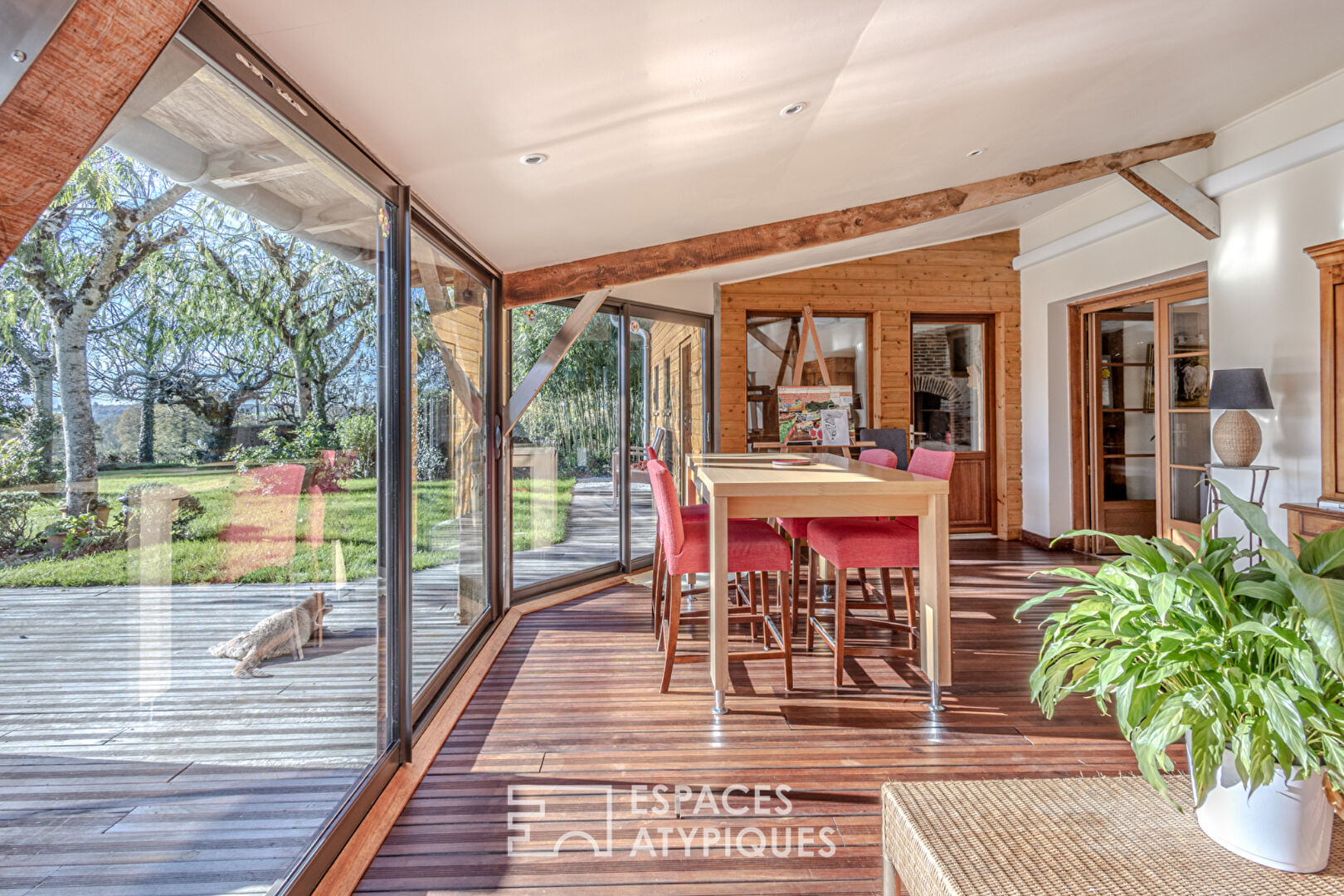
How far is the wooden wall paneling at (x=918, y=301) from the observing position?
21.9 feet

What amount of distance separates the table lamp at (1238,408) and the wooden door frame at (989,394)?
280cm

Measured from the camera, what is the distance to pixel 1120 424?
5.91 meters

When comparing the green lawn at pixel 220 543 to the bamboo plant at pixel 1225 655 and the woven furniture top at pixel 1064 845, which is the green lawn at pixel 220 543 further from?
the bamboo plant at pixel 1225 655

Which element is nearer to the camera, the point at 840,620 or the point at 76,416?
the point at 76,416

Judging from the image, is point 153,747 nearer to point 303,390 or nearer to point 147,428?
point 147,428

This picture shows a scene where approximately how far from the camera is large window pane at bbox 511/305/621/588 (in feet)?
14.2

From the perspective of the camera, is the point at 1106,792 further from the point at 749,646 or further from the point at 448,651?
the point at 448,651

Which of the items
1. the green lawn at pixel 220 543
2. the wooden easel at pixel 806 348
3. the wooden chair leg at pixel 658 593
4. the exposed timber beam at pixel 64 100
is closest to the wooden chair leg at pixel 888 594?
the wooden chair leg at pixel 658 593

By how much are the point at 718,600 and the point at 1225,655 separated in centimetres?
201

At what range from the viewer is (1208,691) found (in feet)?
3.05

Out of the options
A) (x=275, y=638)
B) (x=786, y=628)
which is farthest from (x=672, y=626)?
(x=275, y=638)

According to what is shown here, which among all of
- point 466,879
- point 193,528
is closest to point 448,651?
point 466,879

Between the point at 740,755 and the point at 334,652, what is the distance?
1.40m
